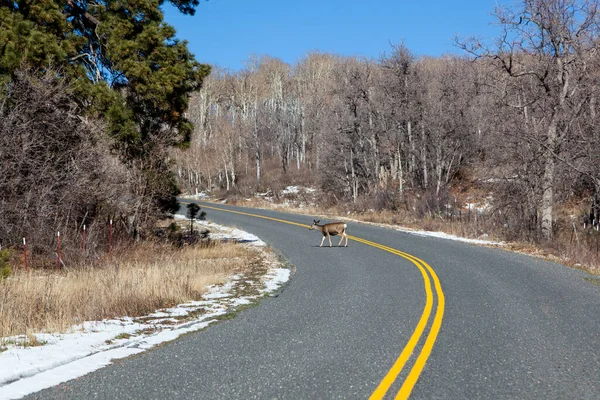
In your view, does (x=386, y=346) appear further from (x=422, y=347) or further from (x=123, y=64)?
(x=123, y=64)

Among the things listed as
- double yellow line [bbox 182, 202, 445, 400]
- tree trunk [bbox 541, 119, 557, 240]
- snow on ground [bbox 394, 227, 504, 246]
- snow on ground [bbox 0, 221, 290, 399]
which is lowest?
snow on ground [bbox 0, 221, 290, 399]

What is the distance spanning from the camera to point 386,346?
20.4 ft

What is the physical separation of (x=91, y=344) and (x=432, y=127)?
32130 mm

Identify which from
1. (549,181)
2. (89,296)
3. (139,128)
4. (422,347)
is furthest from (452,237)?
(89,296)

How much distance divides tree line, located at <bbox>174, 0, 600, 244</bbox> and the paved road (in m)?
9.99

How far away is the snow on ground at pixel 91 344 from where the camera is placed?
4.97 meters

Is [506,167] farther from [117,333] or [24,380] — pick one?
[24,380]

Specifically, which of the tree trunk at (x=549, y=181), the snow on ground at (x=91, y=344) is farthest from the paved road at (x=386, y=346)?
the tree trunk at (x=549, y=181)

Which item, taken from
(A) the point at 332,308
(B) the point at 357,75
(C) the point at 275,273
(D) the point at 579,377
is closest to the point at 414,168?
(B) the point at 357,75

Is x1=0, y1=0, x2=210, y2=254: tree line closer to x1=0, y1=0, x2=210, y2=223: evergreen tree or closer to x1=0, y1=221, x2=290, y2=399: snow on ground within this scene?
x1=0, y1=0, x2=210, y2=223: evergreen tree

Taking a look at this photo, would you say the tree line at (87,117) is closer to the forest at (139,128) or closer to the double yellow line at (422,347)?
the forest at (139,128)

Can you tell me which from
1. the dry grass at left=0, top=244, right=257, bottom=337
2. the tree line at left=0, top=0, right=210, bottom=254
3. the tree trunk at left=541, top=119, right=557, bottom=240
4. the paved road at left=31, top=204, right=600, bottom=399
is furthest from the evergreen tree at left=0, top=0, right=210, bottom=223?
the tree trunk at left=541, top=119, right=557, bottom=240

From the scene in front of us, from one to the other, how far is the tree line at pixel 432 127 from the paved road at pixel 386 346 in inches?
393

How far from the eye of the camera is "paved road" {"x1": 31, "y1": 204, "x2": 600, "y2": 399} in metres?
4.85
